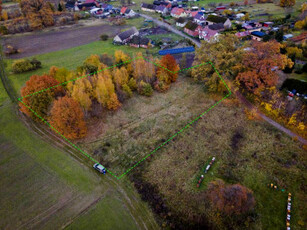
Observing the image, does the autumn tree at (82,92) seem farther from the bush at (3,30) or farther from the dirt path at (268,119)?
the bush at (3,30)

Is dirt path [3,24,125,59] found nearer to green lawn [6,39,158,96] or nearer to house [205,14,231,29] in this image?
green lawn [6,39,158,96]

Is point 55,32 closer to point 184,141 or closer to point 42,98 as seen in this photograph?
point 42,98

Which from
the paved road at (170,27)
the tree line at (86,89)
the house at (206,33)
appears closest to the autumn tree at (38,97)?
the tree line at (86,89)

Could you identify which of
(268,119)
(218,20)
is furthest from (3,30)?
(268,119)

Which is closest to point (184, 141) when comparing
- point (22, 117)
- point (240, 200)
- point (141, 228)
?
point (240, 200)

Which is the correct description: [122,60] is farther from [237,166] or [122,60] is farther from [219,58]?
[237,166]
